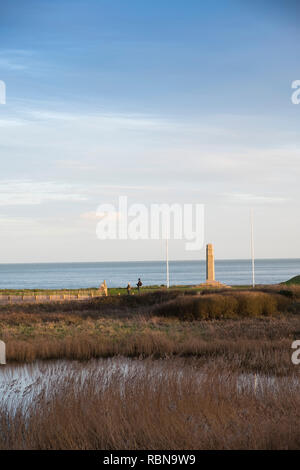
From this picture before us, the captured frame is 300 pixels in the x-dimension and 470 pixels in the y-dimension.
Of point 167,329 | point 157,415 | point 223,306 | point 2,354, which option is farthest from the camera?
point 223,306

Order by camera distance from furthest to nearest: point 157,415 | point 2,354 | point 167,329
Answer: point 167,329 < point 2,354 < point 157,415

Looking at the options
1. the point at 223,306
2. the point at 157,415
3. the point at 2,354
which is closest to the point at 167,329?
the point at 223,306

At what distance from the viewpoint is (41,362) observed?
14.6 metres

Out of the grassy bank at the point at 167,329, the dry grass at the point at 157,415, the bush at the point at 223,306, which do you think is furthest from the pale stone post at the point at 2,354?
the bush at the point at 223,306

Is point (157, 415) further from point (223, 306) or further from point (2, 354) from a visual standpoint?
point (223, 306)

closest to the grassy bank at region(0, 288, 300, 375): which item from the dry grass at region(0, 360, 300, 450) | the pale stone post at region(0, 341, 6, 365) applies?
the pale stone post at region(0, 341, 6, 365)

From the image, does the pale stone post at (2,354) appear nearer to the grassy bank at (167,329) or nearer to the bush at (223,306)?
the grassy bank at (167,329)

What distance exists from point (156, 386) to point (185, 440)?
112 inches

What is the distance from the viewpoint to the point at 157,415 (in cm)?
762

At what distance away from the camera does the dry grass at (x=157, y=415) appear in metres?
6.73

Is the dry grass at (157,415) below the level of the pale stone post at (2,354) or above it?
above

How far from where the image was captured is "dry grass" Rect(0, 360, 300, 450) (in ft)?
22.1
